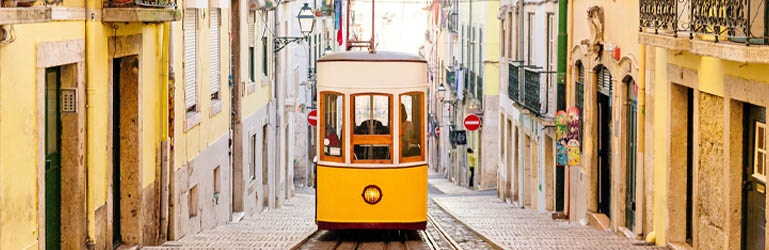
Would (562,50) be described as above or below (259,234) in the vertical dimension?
above

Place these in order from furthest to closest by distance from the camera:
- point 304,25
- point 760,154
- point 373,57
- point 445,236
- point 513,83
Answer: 1. point 304,25
2. point 513,83
3. point 445,236
4. point 373,57
5. point 760,154

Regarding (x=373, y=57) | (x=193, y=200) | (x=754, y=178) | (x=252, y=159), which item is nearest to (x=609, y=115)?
(x=373, y=57)

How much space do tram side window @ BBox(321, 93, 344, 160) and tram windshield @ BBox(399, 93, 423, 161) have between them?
0.76 m

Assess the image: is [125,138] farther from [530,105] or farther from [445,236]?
[530,105]

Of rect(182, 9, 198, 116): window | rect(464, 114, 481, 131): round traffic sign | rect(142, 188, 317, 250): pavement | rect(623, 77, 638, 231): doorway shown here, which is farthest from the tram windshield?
rect(464, 114, 481, 131): round traffic sign

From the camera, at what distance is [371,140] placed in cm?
1482

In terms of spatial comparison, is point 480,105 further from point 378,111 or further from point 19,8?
point 19,8

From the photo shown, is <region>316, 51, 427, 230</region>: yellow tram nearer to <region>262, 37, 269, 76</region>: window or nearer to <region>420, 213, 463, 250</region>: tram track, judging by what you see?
<region>420, 213, 463, 250</region>: tram track

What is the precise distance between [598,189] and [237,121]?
6.39 metres

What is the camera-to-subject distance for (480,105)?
1358 inches

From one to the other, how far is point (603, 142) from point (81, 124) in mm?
9633

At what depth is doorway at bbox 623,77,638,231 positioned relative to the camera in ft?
52.5

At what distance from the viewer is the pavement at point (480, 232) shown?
45.9 feet

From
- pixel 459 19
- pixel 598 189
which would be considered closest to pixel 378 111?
pixel 598 189
